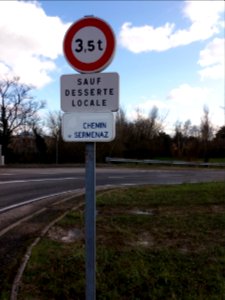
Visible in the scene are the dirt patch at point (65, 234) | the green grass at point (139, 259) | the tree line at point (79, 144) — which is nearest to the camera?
the green grass at point (139, 259)

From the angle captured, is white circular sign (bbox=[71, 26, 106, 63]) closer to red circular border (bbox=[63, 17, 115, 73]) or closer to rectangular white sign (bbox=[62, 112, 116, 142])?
red circular border (bbox=[63, 17, 115, 73])

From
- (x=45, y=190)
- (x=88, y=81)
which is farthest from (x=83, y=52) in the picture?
(x=45, y=190)

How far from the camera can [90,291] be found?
13.4ft

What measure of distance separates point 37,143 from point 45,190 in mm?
41626

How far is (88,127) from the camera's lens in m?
4.09

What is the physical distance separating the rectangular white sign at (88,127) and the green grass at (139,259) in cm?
227

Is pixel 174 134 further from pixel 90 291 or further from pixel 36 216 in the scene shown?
pixel 90 291

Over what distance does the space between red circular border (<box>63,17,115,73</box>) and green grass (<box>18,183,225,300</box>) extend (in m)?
2.76

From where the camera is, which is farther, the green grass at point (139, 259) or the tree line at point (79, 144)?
the tree line at point (79, 144)

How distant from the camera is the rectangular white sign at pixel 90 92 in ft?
13.4

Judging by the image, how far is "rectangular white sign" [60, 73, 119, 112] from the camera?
4.09 meters

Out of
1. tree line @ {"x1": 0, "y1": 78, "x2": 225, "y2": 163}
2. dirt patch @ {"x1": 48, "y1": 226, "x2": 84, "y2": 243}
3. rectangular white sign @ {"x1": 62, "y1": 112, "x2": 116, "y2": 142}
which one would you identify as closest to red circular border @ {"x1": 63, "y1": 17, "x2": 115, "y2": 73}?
rectangular white sign @ {"x1": 62, "y1": 112, "x2": 116, "y2": 142}

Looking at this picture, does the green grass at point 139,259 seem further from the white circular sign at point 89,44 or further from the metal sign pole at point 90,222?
the white circular sign at point 89,44

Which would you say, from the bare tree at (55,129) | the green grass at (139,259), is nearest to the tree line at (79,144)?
the bare tree at (55,129)
